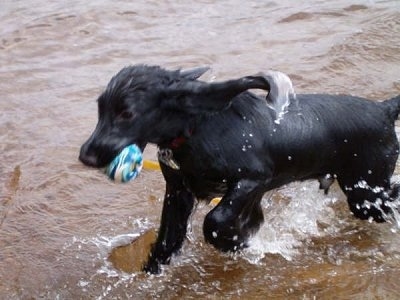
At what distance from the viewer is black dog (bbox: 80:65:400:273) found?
12.3 feet

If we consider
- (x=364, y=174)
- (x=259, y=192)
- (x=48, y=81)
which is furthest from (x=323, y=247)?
(x=48, y=81)

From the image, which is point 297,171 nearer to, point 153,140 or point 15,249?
point 153,140

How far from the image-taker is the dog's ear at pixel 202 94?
12.3 feet

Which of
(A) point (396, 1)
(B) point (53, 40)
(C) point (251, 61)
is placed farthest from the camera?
(A) point (396, 1)

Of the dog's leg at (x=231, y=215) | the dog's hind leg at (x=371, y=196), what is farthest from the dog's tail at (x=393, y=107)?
the dog's leg at (x=231, y=215)

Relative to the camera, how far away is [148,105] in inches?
148

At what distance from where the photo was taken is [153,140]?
382 cm

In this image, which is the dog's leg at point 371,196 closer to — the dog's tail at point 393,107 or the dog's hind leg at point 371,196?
the dog's hind leg at point 371,196

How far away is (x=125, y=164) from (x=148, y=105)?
31 centimetres

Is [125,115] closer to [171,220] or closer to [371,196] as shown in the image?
[171,220]

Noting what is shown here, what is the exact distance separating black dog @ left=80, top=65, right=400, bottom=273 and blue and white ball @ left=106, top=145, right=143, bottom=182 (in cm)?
4

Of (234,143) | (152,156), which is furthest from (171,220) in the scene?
(152,156)

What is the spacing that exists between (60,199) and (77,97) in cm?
201

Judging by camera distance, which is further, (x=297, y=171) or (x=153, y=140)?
(x=297, y=171)
